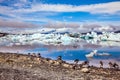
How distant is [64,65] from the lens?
2867cm

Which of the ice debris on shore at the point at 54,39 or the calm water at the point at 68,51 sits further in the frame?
the ice debris on shore at the point at 54,39

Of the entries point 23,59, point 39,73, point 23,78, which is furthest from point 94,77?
point 23,59

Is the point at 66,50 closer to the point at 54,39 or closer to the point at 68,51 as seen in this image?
the point at 68,51

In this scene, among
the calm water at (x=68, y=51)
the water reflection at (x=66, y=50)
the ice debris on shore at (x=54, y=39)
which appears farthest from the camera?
the ice debris on shore at (x=54, y=39)

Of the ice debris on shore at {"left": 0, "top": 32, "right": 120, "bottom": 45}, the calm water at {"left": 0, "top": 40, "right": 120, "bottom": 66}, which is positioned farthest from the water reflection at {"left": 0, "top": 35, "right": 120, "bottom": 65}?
the ice debris on shore at {"left": 0, "top": 32, "right": 120, "bottom": 45}

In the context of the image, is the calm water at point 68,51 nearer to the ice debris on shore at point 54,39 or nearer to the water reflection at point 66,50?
the water reflection at point 66,50

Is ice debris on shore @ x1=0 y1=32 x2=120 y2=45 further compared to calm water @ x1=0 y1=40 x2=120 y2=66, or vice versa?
ice debris on shore @ x1=0 y1=32 x2=120 y2=45

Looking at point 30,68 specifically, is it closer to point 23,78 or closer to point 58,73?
point 58,73

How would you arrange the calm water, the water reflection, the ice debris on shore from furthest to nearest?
the ice debris on shore → the water reflection → the calm water

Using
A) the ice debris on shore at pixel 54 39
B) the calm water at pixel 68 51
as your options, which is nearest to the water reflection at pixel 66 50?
the calm water at pixel 68 51

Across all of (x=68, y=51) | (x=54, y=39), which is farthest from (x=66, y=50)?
(x=54, y=39)

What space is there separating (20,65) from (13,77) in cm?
725

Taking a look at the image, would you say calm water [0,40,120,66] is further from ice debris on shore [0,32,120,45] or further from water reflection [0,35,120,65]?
ice debris on shore [0,32,120,45]

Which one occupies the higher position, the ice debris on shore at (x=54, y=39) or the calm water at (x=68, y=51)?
the ice debris on shore at (x=54, y=39)
